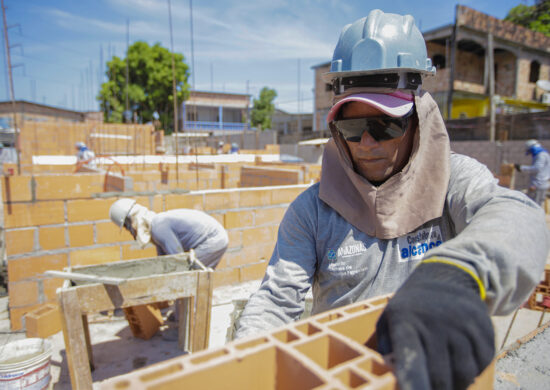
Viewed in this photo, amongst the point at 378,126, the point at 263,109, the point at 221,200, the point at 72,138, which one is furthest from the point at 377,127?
the point at 263,109

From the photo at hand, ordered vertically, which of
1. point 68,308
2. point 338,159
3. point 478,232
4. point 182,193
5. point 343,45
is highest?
point 343,45

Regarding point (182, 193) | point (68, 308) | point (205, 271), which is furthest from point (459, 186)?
point (182, 193)

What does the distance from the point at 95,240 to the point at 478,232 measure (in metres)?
4.59

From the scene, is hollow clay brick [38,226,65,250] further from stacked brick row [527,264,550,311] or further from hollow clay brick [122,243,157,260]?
stacked brick row [527,264,550,311]

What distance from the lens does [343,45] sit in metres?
1.58

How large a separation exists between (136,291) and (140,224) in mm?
1183

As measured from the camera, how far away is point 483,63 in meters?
23.7

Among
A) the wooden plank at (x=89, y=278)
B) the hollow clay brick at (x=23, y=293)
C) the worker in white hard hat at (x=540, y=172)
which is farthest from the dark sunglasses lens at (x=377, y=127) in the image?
the worker in white hard hat at (x=540, y=172)

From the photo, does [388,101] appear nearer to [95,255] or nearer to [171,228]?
[171,228]

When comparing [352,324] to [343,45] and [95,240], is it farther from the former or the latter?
[95,240]

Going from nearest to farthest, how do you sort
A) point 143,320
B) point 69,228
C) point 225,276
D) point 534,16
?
point 143,320
point 69,228
point 225,276
point 534,16

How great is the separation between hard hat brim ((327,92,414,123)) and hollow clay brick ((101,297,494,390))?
85 cm

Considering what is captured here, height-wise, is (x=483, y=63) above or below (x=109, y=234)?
above

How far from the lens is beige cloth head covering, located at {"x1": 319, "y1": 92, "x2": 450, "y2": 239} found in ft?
4.84
